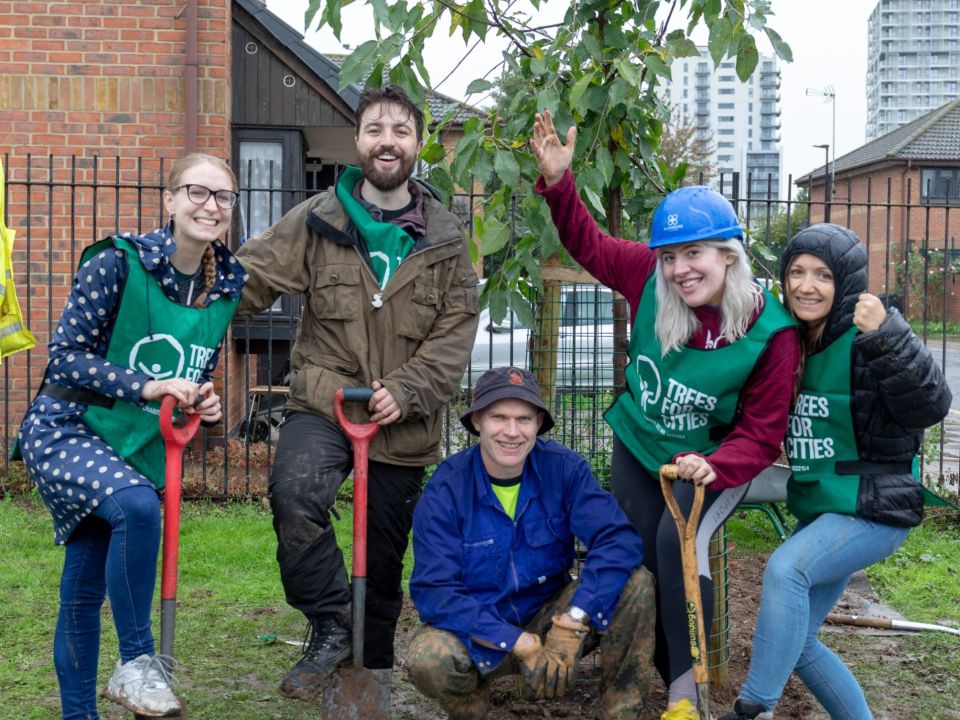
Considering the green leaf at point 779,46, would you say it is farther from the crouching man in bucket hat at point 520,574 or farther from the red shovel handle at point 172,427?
the red shovel handle at point 172,427

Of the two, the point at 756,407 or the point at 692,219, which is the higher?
the point at 692,219

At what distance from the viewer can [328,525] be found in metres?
3.72

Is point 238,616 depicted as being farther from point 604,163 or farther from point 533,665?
point 604,163

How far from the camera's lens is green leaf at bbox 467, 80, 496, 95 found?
395 centimetres

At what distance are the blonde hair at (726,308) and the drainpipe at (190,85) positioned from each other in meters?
6.13

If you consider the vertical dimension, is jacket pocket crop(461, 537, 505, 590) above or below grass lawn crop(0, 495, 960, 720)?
above

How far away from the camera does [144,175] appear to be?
349 inches

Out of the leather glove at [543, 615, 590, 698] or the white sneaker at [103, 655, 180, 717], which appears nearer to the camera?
the white sneaker at [103, 655, 180, 717]

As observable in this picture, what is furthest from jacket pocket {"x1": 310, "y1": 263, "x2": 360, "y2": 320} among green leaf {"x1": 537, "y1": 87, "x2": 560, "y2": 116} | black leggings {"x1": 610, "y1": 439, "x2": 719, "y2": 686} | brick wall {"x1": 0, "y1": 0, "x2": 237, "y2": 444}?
brick wall {"x1": 0, "y1": 0, "x2": 237, "y2": 444}

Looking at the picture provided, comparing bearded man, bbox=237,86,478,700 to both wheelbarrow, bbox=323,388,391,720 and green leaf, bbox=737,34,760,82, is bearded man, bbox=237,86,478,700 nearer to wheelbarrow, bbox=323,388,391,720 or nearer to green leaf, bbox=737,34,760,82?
wheelbarrow, bbox=323,388,391,720

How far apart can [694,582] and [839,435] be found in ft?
2.13

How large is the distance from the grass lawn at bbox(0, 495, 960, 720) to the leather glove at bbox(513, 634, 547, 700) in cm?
111

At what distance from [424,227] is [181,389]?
109 centimetres

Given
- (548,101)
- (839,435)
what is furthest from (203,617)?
(839,435)
